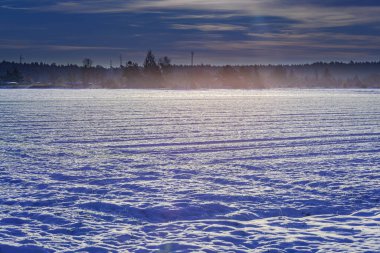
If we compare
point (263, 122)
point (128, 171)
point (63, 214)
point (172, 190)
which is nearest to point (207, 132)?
point (263, 122)

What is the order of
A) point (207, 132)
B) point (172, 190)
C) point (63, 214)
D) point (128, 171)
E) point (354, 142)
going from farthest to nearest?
point (207, 132) → point (354, 142) → point (128, 171) → point (172, 190) → point (63, 214)

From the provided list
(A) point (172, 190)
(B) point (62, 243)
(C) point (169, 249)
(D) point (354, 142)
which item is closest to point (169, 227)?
(C) point (169, 249)

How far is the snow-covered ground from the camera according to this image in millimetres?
8062

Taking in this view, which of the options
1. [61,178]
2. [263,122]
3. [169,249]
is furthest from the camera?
[263,122]

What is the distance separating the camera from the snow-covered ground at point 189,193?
26.5 feet

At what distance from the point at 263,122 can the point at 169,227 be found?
18.7 m

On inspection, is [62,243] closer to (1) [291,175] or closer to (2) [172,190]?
(2) [172,190]

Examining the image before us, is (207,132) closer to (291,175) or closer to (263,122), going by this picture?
(263,122)

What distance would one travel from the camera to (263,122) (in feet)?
88.1

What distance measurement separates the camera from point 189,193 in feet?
35.9

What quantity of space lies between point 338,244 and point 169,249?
2.41 metres

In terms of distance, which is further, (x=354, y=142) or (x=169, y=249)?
(x=354, y=142)

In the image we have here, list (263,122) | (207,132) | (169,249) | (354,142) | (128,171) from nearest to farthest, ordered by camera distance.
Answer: (169,249)
(128,171)
(354,142)
(207,132)
(263,122)

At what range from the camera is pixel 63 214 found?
30.8 ft
